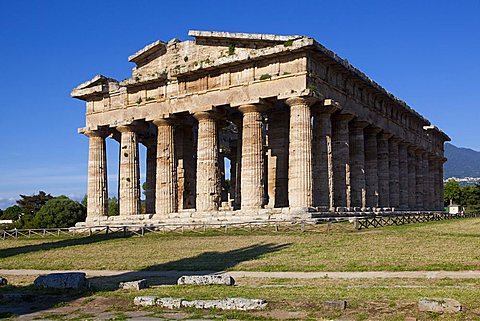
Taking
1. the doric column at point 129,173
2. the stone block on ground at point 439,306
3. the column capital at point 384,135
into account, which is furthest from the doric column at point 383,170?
the stone block on ground at point 439,306

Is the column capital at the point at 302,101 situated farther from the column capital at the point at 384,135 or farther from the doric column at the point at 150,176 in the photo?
the doric column at the point at 150,176

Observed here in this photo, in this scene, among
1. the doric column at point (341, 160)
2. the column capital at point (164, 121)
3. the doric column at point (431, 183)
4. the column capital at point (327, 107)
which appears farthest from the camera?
the doric column at point (431, 183)

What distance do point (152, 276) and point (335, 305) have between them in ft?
34.8

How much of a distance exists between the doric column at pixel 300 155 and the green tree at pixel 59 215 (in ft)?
173

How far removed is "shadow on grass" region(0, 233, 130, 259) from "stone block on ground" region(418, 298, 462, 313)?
1095 inches

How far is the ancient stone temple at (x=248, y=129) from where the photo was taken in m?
41.2

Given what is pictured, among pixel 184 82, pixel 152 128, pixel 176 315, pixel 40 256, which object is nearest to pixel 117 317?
pixel 176 315

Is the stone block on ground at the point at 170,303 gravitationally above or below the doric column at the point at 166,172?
below

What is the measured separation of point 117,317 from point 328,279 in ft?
26.2

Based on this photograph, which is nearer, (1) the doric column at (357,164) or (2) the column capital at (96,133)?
(1) the doric column at (357,164)

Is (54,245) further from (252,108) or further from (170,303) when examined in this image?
(170,303)

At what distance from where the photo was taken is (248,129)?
43188 millimetres

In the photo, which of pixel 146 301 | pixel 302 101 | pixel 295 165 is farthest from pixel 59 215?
pixel 146 301

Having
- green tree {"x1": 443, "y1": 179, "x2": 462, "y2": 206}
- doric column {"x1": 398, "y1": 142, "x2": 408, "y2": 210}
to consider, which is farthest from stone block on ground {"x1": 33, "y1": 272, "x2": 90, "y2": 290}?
green tree {"x1": 443, "y1": 179, "x2": 462, "y2": 206}
